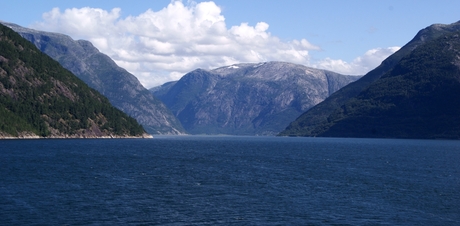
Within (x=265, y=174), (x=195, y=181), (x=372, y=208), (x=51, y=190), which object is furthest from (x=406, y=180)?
(x=51, y=190)

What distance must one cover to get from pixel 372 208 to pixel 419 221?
8.99m

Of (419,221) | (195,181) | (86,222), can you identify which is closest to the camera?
(86,222)

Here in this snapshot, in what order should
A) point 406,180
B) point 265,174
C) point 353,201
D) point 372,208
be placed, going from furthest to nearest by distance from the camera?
point 265,174 → point 406,180 → point 353,201 → point 372,208

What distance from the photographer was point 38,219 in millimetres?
64875

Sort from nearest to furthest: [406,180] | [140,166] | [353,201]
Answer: [353,201]
[406,180]
[140,166]

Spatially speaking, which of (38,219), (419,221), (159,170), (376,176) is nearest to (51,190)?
(38,219)

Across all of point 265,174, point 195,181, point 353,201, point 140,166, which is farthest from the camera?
point 140,166

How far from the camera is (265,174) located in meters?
119

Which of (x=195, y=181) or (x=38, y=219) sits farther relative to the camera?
(x=195, y=181)

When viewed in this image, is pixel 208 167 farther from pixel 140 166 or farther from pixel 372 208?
pixel 372 208

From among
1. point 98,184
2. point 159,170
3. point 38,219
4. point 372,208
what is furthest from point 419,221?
point 159,170

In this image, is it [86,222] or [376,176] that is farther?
[376,176]

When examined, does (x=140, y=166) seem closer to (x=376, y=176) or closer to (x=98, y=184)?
(x=98, y=184)

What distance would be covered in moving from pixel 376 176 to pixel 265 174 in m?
24.5
